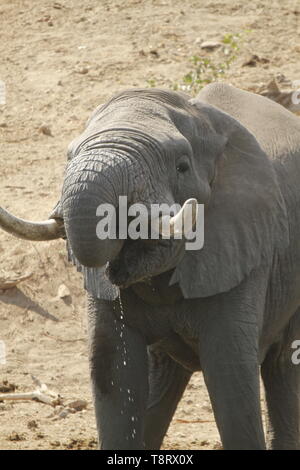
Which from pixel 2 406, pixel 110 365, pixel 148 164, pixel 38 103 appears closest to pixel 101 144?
pixel 148 164

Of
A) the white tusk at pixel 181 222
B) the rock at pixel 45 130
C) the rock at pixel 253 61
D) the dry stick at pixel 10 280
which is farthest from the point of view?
the rock at pixel 253 61

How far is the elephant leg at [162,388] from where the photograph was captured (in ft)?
24.8

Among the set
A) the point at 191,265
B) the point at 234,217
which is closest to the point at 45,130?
the point at 234,217

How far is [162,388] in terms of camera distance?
7.57 metres

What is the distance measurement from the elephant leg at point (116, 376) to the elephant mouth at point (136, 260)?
50 centimetres

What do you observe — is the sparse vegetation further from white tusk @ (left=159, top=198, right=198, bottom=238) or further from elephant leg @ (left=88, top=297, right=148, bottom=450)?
white tusk @ (left=159, top=198, right=198, bottom=238)

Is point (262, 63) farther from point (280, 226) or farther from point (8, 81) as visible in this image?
point (280, 226)

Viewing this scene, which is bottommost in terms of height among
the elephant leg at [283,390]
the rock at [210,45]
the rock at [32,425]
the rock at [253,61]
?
the rock at [32,425]

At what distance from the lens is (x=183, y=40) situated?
12266 mm

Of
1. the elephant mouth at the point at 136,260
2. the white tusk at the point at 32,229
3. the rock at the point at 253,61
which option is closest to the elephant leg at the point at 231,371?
the elephant mouth at the point at 136,260

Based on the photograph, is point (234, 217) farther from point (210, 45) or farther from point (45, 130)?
point (210, 45)

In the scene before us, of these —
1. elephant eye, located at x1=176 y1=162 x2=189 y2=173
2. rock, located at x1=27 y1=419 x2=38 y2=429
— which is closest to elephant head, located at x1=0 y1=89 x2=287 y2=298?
elephant eye, located at x1=176 y1=162 x2=189 y2=173

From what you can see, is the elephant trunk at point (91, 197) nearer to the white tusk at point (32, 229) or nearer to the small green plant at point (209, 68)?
the white tusk at point (32, 229)

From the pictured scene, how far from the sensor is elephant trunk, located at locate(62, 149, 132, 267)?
5.83 meters
